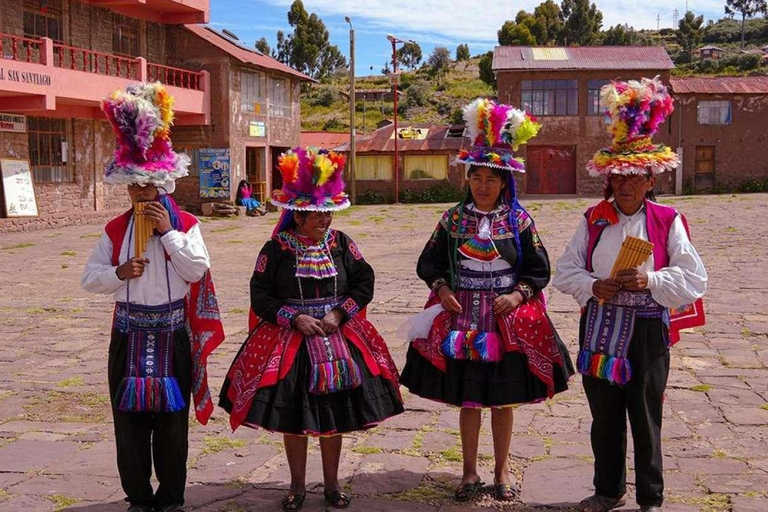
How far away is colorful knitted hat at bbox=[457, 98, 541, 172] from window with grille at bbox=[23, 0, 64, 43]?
65.2 ft

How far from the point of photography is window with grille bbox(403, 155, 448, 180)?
118 feet

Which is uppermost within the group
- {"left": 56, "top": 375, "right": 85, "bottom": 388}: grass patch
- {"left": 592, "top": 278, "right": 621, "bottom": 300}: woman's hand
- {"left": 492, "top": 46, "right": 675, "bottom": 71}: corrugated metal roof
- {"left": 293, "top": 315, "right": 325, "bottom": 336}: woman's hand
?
{"left": 492, "top": 46, "right": 675, "bottom": 71}: corrugated metal roof

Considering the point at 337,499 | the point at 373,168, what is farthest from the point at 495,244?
the point at 373,168

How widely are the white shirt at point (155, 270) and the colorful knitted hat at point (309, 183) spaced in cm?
50

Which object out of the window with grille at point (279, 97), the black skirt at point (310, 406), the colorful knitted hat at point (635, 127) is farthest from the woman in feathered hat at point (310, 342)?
the window with grille at point (279, 97)

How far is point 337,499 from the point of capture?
4215mm

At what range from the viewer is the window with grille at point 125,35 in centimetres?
2527

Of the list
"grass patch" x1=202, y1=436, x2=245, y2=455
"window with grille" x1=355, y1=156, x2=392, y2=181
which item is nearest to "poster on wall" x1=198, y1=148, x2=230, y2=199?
"window with grille" x1=355, y1=156, x2=392, y2=181

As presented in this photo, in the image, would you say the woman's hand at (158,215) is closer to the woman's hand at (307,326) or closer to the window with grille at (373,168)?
the woman's hand at (307,326)

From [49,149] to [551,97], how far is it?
2059 centimetres

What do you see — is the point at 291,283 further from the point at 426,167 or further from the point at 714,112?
the point at 714,112

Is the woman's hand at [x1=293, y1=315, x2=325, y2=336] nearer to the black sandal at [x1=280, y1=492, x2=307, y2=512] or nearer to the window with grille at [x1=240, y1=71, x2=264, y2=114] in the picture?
the black sandal at [x1=280, y1=492, x2=307, y2=512]

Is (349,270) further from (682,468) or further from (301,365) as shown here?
(682,468)

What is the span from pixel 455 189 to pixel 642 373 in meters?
32.3
